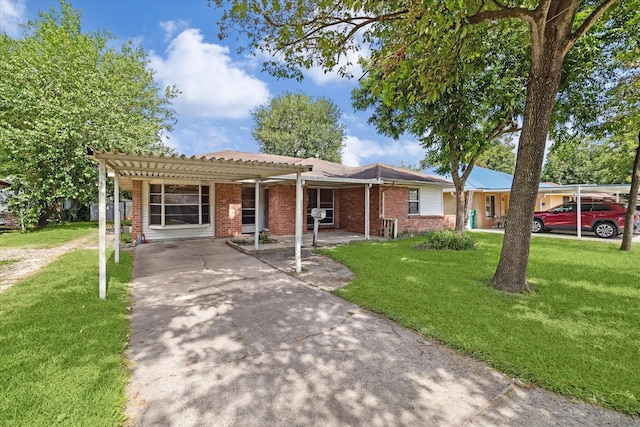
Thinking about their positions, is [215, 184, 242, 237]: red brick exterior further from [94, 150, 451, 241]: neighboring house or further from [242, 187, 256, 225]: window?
[242, 187, 256, 225]: window

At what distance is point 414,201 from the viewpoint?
48.0ft

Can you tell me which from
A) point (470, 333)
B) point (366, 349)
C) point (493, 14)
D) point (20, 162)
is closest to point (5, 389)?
point (366, 349)

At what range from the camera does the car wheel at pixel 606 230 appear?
13273 millimetres

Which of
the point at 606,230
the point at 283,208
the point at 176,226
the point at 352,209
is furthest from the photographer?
the point at 352,209

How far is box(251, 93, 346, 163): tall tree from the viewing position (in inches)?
1101

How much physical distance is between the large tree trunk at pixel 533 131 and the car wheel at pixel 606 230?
40.0 feet

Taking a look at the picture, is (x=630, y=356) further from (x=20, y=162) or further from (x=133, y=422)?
(x=20, y=162)

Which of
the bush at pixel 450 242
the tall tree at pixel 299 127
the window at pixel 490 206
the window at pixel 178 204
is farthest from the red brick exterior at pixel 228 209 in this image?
the tall tree at pixel 299 127

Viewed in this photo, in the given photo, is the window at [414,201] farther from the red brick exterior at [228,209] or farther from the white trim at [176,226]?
the white trim at [176,226]

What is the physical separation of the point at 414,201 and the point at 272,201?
23.0 feet

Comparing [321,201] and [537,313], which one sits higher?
[321,201]

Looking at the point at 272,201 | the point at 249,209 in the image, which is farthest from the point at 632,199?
the point at 249,209

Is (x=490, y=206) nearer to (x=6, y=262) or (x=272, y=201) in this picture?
(x=272, y=201)

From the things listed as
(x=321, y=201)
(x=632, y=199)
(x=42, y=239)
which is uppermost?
(x=321, y=201)
